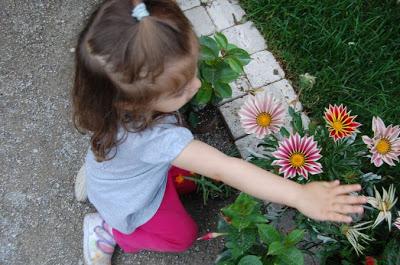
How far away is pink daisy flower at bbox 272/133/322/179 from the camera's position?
1.33 metres

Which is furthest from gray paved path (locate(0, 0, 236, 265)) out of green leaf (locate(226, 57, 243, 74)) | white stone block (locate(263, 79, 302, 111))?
A: green leaf (locate(226, 57, 243, 74))

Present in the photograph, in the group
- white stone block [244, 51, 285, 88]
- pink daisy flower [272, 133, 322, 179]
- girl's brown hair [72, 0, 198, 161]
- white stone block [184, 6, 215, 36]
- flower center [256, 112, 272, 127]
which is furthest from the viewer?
white stone block [184, 6, 215, 36]

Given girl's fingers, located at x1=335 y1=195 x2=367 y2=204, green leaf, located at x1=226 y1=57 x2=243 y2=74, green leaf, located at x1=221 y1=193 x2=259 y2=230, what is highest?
girl's fingers, located at x1=335 y1=195 x2=367 y2=204

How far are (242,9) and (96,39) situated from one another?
119cm

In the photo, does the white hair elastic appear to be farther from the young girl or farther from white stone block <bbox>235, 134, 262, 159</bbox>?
white stone block <bbox>235, 134, 262, 159</bbox>

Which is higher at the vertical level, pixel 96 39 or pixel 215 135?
pixel 96 39

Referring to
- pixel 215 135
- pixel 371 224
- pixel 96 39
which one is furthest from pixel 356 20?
pixel 96 39

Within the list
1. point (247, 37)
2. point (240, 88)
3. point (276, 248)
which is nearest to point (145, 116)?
point (276, 248)

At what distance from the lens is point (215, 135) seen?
6.36 feet

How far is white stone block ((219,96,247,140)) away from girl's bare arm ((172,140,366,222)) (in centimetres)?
66

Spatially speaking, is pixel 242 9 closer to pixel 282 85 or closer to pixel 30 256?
pixel 282 85

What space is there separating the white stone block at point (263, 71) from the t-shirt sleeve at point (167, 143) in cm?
80

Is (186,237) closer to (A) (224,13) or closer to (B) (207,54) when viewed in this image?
(B) (207,54)

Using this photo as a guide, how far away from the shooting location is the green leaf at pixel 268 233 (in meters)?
1.26
